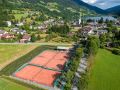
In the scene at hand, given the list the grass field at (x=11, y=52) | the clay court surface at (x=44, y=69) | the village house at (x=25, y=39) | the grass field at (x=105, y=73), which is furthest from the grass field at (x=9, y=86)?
the village house at (x=25, y=39)

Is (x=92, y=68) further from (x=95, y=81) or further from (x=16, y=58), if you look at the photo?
(x=16, y=58)

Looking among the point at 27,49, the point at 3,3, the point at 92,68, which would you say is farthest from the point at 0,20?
the point at 92,68

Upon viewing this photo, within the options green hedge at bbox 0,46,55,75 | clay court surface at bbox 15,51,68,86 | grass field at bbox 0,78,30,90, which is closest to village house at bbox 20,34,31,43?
green hedge at bbox 0,46,55,75

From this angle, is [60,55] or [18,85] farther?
[60,55]

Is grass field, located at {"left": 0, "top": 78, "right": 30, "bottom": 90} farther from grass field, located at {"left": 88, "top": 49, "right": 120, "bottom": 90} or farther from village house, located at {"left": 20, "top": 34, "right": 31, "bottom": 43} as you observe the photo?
village house, located at {"left": 20, "top": 34, "right": 31, "bottom": 43}

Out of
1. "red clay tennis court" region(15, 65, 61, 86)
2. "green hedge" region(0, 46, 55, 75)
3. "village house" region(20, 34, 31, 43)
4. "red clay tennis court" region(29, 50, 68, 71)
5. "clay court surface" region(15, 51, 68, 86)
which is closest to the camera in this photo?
"red clay tennis court" region(15, 65, 61, 86)

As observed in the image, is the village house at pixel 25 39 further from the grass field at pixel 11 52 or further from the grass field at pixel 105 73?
the grass field at pixel 105 73
